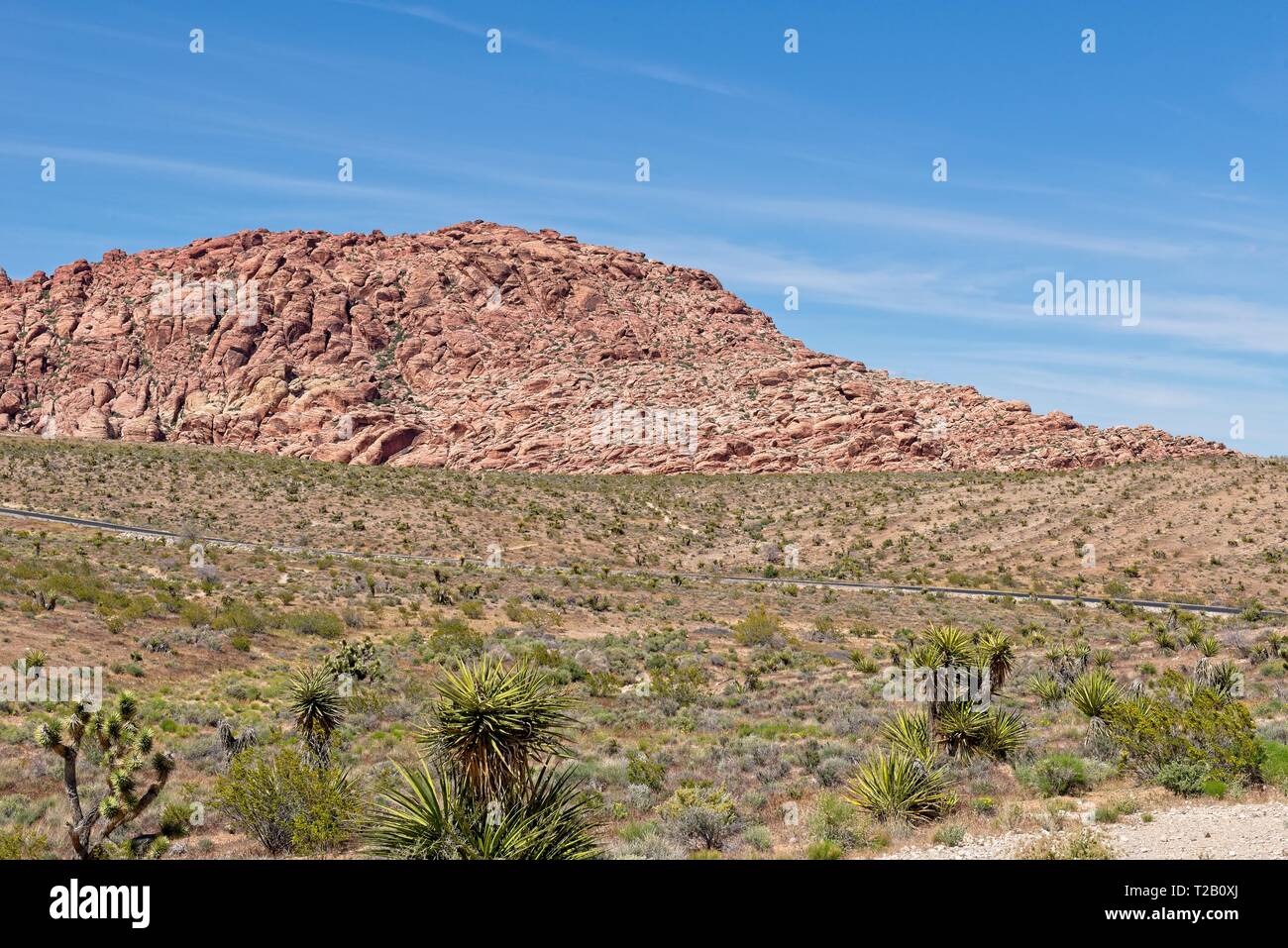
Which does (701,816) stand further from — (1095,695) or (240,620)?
(240,620)

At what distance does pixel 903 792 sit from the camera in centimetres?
1204

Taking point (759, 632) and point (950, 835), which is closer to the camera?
point (950, 835)

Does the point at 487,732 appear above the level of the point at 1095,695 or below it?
above

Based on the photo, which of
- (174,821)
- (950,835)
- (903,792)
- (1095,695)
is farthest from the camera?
(1095,695)

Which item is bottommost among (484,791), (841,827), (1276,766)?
(841,827)

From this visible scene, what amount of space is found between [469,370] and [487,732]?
10928 centimetres

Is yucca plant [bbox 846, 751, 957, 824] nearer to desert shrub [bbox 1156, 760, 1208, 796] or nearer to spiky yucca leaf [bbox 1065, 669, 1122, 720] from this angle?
desert shrub [bbox 1156, 760, 1208, 796]

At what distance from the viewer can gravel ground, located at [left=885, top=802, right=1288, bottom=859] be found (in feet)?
30.3

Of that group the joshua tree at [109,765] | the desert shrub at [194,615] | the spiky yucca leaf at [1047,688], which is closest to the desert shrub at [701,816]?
the joshua tree at [109,765]

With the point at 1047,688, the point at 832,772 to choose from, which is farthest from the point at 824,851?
the point at 1047,688

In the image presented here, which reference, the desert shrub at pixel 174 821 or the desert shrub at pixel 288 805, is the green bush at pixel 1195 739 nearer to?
the desert shrub at pixel 288 805

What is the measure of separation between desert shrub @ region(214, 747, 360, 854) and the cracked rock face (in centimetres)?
7665

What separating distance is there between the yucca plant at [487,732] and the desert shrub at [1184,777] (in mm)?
9285

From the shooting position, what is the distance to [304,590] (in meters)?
35.9
